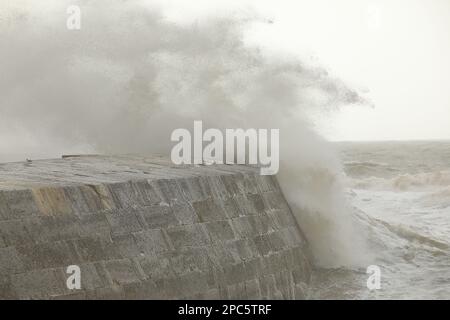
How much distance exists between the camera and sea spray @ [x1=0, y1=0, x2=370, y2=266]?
13.2 metres

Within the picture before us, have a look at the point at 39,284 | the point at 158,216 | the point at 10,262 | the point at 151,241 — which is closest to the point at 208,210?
the point at 158,216

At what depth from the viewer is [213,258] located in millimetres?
9023

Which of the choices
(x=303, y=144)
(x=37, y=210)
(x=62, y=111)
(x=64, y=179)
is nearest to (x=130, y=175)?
(x=64, y=179)

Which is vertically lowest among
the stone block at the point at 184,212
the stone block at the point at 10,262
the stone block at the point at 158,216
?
the stone block at the point at 10,262

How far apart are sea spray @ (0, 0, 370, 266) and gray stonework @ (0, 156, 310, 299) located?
72.6 inches

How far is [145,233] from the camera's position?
850 centimetres

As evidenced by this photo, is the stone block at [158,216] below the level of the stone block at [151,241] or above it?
above

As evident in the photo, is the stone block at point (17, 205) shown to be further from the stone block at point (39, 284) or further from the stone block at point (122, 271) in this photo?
the stone block at point (122, 271)

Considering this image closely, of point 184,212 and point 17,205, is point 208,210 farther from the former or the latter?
point 17,205

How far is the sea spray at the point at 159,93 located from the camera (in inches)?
520

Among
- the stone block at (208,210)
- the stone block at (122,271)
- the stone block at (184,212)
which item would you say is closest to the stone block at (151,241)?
the stone block at (122,271)

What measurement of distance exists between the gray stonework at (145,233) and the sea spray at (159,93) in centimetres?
184

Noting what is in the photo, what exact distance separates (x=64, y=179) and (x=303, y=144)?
5508mm

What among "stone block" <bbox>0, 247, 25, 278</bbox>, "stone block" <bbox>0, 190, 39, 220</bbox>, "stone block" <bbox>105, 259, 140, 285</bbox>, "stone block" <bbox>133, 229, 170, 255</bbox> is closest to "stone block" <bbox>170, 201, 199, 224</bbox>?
"stone block" <bbox>133, 229, 170, 255</bbox>
